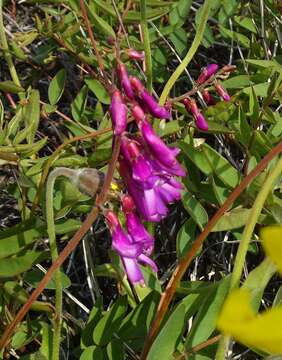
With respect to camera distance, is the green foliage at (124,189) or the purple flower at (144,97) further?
the green foliage at (124,189)

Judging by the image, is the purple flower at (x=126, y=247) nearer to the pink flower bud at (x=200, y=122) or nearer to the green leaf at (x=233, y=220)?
the green leaf at (x=233, y=220)

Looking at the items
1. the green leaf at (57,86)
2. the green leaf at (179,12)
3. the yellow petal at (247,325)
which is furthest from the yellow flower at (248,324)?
the green leaf at (179,12)

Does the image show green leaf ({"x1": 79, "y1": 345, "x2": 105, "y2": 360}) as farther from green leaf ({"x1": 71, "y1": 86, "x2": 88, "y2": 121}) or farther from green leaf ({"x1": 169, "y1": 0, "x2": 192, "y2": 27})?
green leaf ({"x1": 169, "y1": 0, "x2": 192, "y2": 27})

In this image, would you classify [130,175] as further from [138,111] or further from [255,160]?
[255,160]

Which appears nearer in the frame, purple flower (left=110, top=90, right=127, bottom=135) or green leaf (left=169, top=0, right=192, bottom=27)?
purple flower (left=110, top=90, right=127, bottom=135)

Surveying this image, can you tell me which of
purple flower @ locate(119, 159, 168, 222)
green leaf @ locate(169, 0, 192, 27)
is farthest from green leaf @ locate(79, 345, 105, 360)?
green leaf @ locate(169, 0, 192, 27)

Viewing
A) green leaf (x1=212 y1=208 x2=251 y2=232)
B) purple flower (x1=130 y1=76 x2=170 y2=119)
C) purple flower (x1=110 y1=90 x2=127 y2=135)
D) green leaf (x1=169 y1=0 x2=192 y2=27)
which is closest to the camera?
purple flower (x1=110 y1=90 x2=127 y2=135)

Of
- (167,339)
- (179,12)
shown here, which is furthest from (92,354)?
(179,12)

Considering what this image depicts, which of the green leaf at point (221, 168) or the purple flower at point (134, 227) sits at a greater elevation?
the purple flower at point (134, 227)
